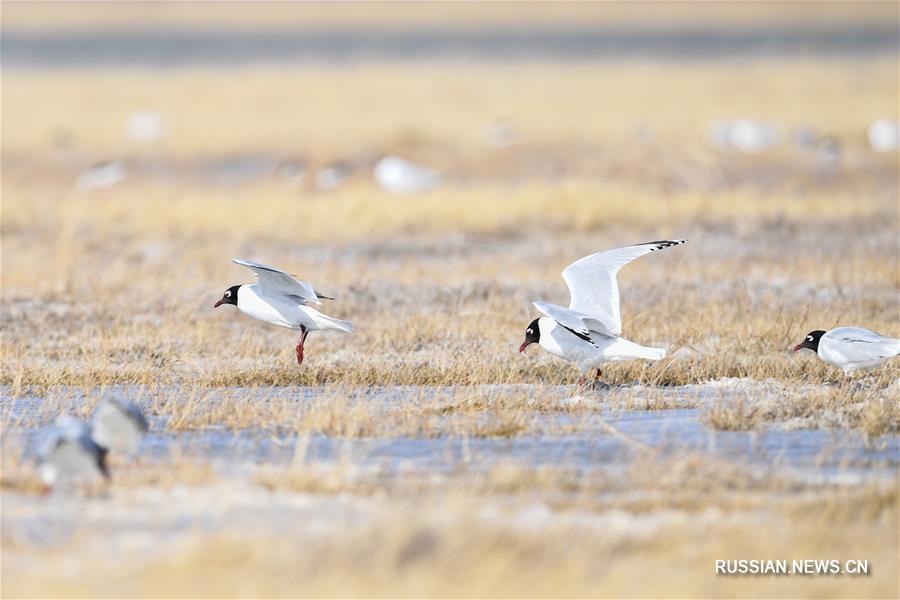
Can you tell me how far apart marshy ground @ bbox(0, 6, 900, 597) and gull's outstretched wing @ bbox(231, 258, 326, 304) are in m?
0.54

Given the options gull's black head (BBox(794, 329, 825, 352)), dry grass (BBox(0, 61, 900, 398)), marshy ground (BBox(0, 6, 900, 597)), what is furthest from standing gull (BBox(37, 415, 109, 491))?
gull's black head (BBox(794, 329, 825, 352))

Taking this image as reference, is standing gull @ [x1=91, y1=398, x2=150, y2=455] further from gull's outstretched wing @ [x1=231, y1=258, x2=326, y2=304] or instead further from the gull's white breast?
the gull's white breast

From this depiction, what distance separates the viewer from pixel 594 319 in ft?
32.1

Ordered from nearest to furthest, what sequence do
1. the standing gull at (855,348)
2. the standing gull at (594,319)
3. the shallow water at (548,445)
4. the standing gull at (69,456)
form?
the standing gull at (69,456) < the shallow water at (548,445) < the standing gull at (855,348) < the standing gull at (594,319)

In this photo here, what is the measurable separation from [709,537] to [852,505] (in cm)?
82

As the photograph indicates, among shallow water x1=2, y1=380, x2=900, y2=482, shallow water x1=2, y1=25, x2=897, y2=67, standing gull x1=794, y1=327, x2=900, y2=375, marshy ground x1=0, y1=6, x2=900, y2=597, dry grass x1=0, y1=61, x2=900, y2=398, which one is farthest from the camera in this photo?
shallow water x1=2, y1=25, x2=897, y2=67

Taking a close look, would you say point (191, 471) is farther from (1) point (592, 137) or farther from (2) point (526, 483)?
(1) point (592, 137)

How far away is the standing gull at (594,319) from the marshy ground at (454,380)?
0.33 m

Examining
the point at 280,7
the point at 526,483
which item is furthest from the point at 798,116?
the point at 280,7

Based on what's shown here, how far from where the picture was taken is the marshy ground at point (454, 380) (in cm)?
639

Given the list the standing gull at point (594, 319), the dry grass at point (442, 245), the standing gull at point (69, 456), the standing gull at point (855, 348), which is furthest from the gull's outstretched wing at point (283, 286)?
the standing gull at point (855, 348)

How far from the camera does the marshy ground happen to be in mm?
6387

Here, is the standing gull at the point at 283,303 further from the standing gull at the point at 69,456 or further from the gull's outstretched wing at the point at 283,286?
the standing gull at the point at 69,456

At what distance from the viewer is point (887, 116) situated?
34.2 metres
